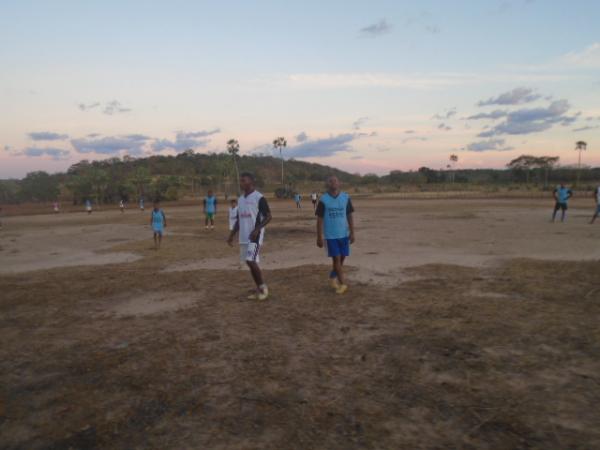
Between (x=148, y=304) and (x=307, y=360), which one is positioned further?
(x=148, y=304)

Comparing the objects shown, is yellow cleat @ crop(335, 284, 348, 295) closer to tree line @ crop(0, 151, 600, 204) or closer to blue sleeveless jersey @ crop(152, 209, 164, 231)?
blue sleeveless jersey @ crop(152, 209, 164, 231)

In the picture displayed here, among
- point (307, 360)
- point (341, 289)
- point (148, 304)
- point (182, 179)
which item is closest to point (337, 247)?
point (341, 289)

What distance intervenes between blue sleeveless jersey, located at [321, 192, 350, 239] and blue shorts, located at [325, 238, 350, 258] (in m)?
0.07

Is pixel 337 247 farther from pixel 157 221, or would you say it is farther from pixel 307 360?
pixel 157 221

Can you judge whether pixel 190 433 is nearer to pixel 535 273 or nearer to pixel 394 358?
pixel 394 358

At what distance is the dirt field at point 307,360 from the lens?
3035 mm

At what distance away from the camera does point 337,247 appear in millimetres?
6879

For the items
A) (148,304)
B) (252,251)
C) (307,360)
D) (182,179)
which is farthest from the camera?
(182,179)

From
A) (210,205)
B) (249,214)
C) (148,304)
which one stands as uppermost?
(249,214)

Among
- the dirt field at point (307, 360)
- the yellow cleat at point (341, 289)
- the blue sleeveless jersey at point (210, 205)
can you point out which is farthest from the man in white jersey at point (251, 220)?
the blue sleeveless jersey at point (210, 205)

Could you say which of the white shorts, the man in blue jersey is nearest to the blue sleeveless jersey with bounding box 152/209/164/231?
the white shorts

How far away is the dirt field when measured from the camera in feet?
9.96

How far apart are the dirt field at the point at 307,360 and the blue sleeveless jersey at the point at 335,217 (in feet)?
3.23

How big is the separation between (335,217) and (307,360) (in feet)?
9.80
